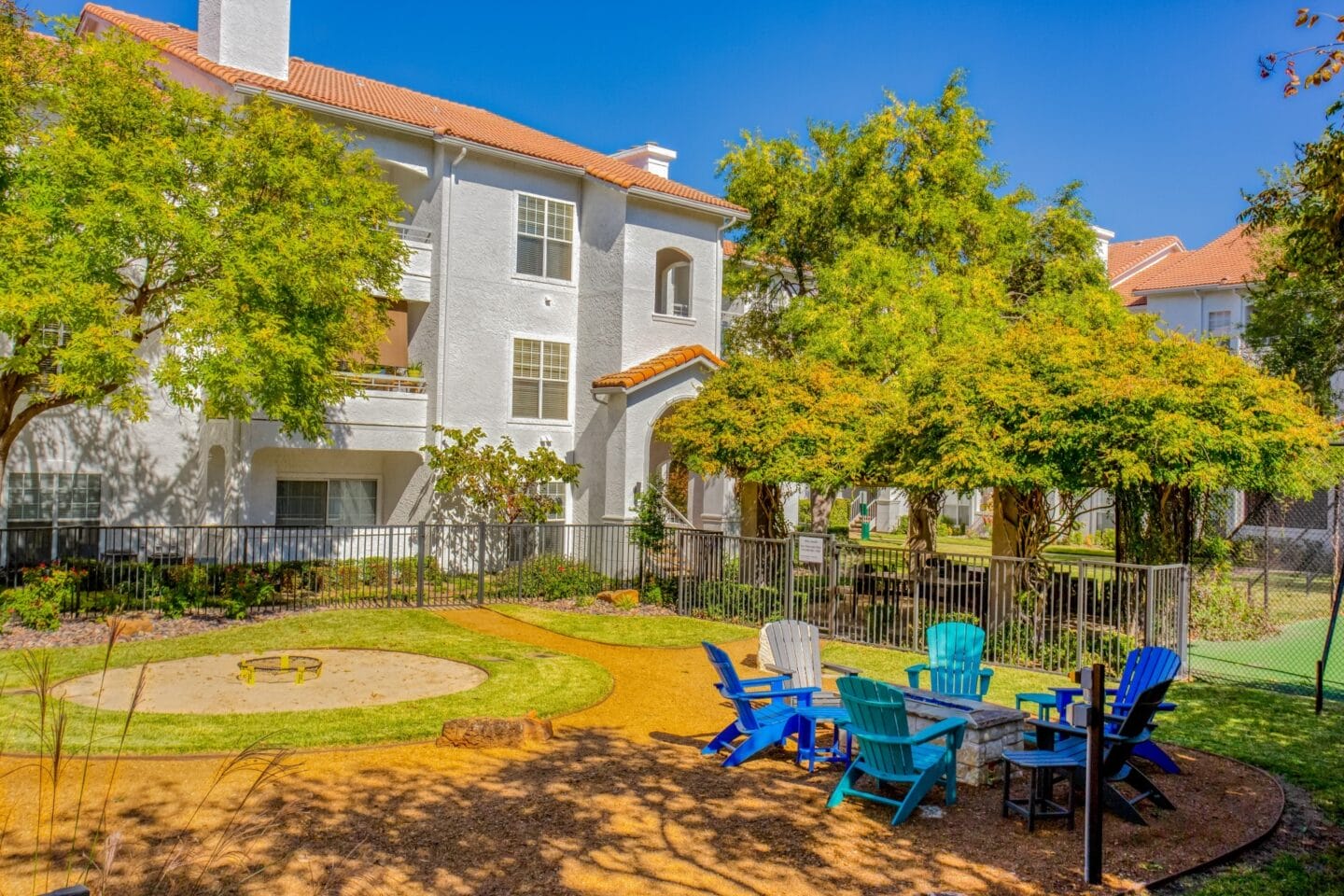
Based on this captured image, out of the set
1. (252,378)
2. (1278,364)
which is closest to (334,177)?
(252,378)

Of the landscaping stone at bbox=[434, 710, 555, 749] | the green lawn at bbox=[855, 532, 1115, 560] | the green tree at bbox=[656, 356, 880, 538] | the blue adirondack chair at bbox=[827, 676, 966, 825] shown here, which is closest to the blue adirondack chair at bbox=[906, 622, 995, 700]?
the blue adirondack chair at bbox=[827, 676, 966, 825]

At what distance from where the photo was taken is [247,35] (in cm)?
2269

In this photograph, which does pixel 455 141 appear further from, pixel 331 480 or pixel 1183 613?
pixel 1183 613

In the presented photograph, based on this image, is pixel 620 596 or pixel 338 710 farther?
pixel 620 596

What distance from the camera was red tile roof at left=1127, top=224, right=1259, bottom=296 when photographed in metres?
39.8

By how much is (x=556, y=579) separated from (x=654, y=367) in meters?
5.76

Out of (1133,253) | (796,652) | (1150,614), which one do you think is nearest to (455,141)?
(796,652)

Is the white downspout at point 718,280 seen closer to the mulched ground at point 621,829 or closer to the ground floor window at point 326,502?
the ground floor window at point 326,502

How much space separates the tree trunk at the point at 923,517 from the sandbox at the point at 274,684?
9346 mm

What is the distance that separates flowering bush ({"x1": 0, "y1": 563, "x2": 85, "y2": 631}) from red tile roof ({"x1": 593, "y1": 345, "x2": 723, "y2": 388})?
11.5 meters

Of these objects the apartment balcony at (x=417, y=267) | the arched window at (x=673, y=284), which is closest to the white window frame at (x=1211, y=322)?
the arched window at (x=673, y=284)

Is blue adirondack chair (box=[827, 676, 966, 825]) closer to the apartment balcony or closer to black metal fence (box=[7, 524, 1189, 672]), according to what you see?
black metal fence (box=[7, 524, 1189, 672])

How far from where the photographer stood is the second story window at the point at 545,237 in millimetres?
24797

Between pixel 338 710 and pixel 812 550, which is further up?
pixel 812 550
